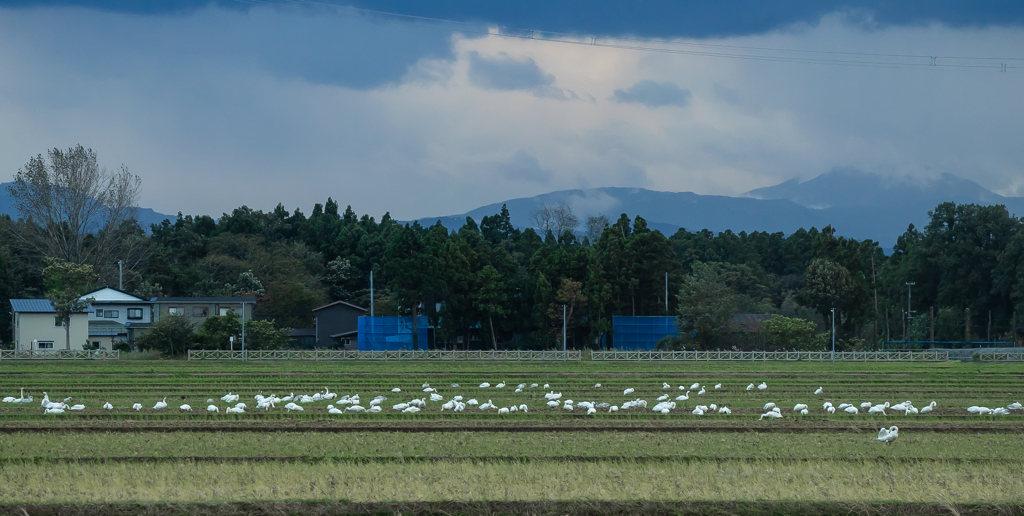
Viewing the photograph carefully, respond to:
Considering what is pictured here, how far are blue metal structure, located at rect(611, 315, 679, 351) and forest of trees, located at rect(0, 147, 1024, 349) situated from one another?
1204 millimetres

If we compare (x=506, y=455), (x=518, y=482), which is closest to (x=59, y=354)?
(x=506, y=455)

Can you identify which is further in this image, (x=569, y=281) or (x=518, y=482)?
(x=569, y=281)

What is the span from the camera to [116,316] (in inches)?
2916

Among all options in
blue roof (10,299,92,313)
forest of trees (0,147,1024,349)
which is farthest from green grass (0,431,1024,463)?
forest of trees (0,147,1024,349)

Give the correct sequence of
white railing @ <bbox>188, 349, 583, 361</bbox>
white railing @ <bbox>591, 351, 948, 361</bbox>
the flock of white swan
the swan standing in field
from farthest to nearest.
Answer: white railing @ <bbox>591, 351, 948, 361</bbox>, white railing @ <bbox>188, 349, 583, 361</bbox>, the flock of white swan, the swan standing in field

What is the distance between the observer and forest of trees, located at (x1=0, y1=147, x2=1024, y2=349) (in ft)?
246

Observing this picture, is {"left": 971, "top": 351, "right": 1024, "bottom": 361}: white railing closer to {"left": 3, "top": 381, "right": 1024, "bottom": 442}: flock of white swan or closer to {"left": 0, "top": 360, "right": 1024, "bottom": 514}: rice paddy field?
{"left": 0, "top": 360, "right": 1024, "bottom": 514}: rice paddy field

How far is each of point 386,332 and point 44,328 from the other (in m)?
26.9

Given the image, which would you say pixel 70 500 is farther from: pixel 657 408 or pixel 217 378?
pixel 217 378

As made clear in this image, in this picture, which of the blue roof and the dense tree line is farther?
the dense tree line

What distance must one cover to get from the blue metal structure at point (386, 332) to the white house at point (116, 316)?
17.9 metres

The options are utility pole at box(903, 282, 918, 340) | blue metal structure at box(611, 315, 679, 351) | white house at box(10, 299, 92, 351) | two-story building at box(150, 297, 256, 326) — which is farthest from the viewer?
utility pole at box(903, 282, 918, 340)

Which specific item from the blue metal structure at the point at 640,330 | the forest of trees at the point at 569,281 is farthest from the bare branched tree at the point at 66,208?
the blue metal structure at the point at 640,330

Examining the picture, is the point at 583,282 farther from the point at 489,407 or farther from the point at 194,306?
the point at 489,407
